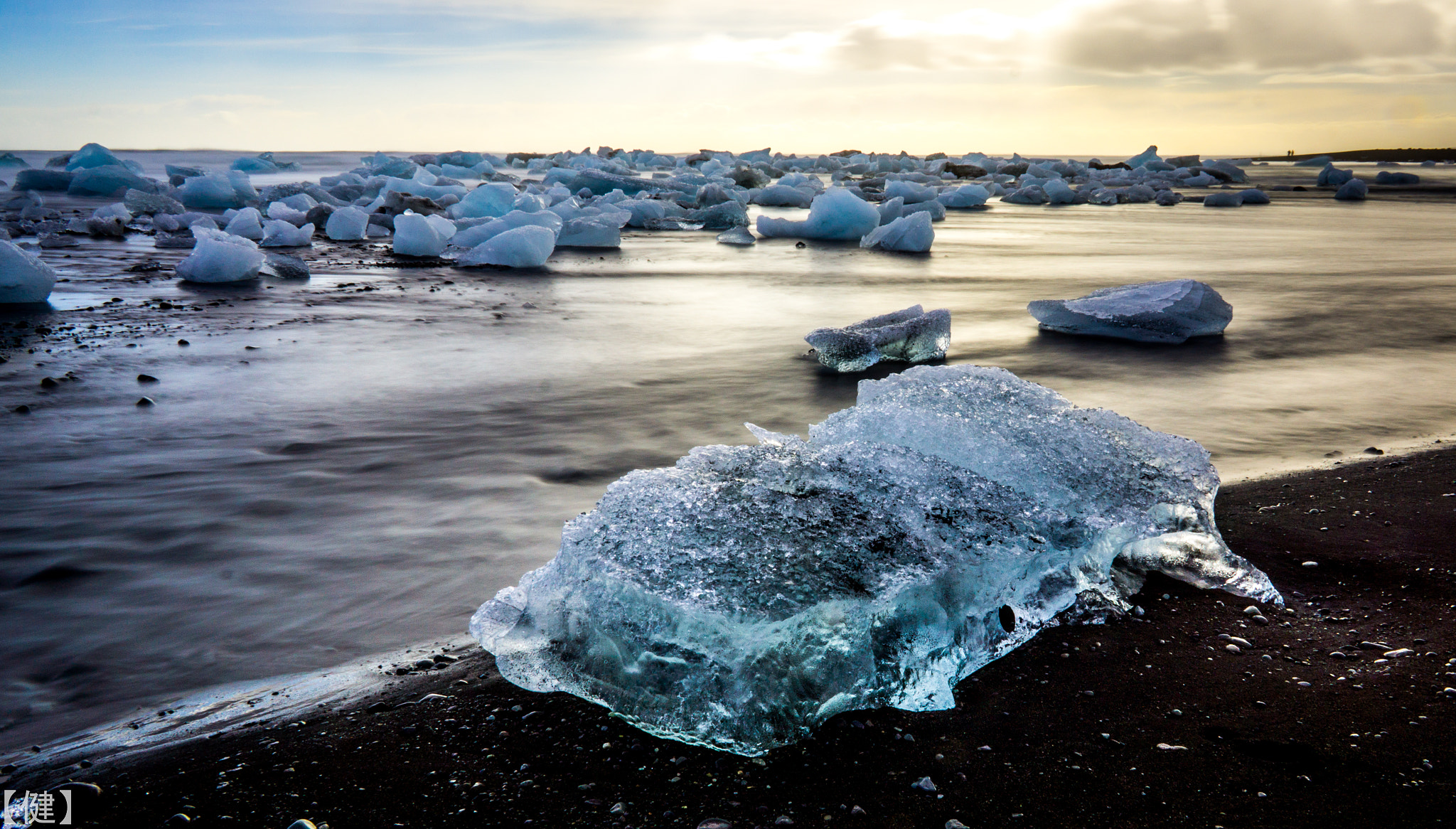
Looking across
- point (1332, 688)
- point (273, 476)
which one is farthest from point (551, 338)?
point (1332, 688)

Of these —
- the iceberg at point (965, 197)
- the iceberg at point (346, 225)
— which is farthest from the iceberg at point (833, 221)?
the iceberg at point (965, 197)

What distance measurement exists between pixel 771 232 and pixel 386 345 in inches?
274

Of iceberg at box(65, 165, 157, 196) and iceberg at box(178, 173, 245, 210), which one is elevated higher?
iceberg at box(65, 165, 157, 196)

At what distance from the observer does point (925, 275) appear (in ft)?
24.4

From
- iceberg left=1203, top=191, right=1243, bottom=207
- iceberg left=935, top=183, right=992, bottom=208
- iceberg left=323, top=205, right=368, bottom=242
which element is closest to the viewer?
iceberg left=323, top=205, right=368, bottom=242

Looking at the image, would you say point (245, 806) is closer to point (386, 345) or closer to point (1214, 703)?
point (1214, 703)

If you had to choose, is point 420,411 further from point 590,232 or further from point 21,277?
point 590,232

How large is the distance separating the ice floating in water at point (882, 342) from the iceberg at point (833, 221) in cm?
631

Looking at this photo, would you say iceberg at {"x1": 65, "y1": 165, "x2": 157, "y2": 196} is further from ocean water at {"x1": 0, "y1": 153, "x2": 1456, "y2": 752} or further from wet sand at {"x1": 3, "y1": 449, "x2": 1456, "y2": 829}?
wet sand at {"x1": 3, "y1": 449, "x2": 1456, "y2": 829}

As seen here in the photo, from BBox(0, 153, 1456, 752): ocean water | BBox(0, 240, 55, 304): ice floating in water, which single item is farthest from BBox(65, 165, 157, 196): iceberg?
BBox(0, 240, 55, 304): ice floating in water

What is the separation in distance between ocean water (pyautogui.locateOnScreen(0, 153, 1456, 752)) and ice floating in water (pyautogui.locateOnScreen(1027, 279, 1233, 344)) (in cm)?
11

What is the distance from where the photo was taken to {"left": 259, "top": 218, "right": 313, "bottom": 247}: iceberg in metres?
8.64

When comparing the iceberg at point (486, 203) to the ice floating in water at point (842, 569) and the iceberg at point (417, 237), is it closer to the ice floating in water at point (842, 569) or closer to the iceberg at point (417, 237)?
the iceberg at point (417, 237)

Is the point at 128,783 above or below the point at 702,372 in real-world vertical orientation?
below
